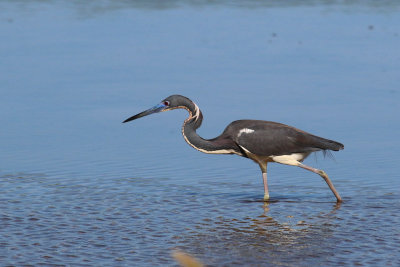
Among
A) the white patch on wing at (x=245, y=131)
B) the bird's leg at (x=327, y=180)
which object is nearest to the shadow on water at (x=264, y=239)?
the bird's leg at (x=327, y=180)

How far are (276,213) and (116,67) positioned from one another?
288 inches

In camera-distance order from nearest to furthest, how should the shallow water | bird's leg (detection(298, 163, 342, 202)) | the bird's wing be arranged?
the shallow water < bird's leg (detection(298, 163, 342, 202)) < the bird's wing

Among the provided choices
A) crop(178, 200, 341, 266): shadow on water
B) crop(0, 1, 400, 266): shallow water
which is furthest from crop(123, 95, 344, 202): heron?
crop(178, 200, 341, 266): shadow on water

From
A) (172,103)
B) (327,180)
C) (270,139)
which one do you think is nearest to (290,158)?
(270,139)

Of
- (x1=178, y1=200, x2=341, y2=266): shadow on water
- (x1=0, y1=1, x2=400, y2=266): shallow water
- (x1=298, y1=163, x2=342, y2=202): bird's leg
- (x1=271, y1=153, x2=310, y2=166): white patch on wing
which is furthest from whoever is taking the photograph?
(x1=271, y1=153, x2=310, y2=166): white patch on wing

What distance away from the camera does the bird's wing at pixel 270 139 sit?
32.8 ft

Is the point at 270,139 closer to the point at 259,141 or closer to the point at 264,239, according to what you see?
the point at 259,141

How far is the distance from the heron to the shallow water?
0.37 meters

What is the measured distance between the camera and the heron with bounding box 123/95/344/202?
32.9 ft

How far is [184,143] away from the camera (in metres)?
11.9

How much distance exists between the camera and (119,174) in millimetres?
10578

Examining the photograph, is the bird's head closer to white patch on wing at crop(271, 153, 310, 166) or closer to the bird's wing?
the bird's wing

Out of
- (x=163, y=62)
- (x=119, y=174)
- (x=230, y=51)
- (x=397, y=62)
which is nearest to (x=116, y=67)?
(x=163, y=62)

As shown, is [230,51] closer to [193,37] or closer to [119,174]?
[193,37]
